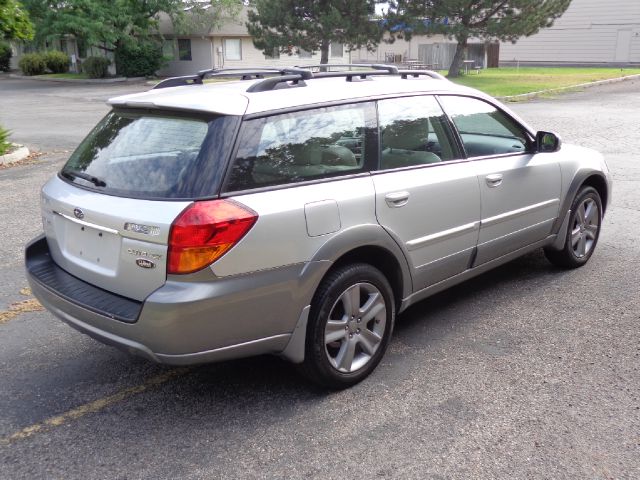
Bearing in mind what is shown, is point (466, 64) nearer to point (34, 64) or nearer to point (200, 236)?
point (34, 64)

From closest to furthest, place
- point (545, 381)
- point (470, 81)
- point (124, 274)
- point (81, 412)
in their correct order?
point (124, 274) < point (81, 412) < point (545, 381) < point (470, 81)

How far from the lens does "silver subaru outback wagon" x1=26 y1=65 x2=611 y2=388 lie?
10.4 ft

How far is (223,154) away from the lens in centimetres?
326

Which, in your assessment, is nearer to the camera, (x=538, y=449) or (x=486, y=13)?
(x=538, y=449)

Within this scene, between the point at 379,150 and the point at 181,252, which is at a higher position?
the point at 379,150

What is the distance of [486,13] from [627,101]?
10.6m

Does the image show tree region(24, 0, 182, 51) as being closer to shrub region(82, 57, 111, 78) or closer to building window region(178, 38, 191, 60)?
shrub region(82, 57, 111, 78)

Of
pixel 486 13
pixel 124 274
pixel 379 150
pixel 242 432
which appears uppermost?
pixel 486 13

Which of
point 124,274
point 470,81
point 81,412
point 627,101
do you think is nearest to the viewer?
point 124,274

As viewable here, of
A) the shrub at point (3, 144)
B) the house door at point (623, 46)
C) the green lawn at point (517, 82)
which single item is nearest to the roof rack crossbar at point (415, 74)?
the shrub at point (3, 144)

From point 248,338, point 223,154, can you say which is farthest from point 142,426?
point 223,154

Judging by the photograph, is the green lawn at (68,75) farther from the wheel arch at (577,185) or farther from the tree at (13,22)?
the wheel arch at (577,185)

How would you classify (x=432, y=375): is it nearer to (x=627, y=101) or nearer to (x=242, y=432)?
(x=242, y=432)

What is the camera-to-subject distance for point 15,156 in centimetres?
1157
